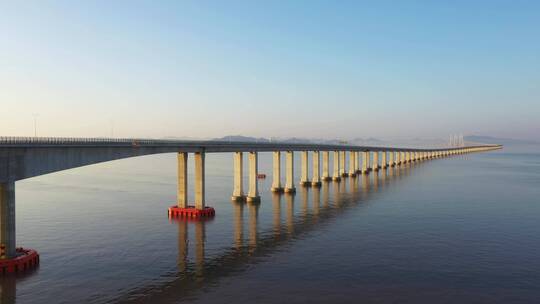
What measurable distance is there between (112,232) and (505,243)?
54365mm

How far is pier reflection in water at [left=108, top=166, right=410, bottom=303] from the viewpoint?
41.2 m

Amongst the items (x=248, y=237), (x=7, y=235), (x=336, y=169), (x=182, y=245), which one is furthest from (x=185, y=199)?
(x=336, y=169)

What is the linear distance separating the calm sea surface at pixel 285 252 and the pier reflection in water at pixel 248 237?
0.21 meters

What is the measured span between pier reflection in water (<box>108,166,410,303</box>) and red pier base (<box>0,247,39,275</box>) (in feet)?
46.7

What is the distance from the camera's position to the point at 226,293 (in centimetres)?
4006

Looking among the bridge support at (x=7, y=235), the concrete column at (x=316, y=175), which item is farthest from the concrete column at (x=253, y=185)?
the bridge support at (x=7, y=235)

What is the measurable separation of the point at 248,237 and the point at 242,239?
4.82 ft

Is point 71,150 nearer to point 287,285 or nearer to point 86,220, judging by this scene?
point 86,220

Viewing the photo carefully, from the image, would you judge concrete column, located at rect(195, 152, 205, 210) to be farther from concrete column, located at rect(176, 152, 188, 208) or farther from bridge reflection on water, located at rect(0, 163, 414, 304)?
bridge reflection on water, located at rect(0, 163, 414, 304)

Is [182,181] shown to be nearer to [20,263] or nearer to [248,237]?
[248,237]

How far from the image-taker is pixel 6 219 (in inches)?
1762

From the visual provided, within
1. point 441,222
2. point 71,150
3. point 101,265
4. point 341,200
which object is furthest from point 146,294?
point 341,200

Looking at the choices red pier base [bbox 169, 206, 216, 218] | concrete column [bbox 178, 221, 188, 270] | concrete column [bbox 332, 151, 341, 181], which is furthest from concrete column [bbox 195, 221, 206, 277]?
concrete column [bbox 332, 151, 341, 181]

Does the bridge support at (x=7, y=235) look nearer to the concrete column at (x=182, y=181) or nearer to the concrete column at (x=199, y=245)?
the concrete column at (x=199, y=245)
